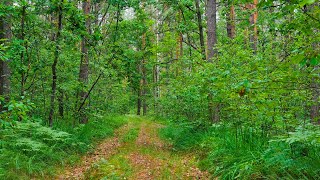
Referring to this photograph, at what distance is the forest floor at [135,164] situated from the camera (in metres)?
6.19

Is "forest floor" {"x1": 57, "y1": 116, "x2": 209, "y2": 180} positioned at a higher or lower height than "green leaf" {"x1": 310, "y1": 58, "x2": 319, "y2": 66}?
lower

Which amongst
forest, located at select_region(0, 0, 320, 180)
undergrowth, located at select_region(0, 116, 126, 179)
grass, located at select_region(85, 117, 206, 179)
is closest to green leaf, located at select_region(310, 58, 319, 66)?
forest, located at select_region(0, 0, 320, 180)

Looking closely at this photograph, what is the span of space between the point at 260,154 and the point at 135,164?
3.45 m

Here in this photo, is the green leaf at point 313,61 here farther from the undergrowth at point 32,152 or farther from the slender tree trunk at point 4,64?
the slender tree trunk at point 4,64

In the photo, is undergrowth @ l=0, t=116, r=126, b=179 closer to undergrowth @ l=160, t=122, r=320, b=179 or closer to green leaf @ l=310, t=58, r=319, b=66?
undergrowth @ l=160, t=122, r=320, b=179

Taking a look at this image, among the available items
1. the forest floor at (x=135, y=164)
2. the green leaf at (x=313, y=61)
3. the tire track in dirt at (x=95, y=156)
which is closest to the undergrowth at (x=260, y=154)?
the forest floor at (x=135, y=164)

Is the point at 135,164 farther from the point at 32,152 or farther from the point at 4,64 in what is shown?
the point at 4,64

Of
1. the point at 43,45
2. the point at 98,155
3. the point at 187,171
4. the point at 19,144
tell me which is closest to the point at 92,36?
the point at 43,45

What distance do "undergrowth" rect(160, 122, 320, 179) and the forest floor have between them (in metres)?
0.51

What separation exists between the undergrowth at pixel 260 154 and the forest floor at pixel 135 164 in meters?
0.51

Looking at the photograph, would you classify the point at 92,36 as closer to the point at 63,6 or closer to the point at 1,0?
the point at 63,6

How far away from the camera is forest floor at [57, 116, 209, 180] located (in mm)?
6191

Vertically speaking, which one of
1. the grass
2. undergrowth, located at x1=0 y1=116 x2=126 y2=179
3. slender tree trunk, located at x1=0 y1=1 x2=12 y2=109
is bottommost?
the grass

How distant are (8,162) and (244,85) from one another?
204 inches
